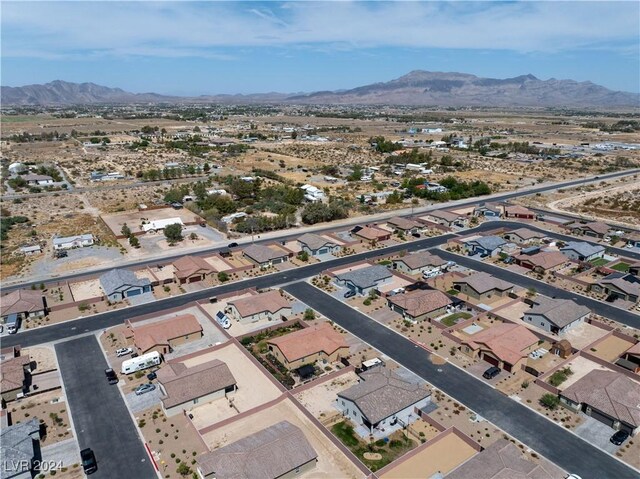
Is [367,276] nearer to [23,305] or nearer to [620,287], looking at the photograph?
[620,287]

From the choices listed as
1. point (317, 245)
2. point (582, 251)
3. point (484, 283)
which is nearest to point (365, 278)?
point (317, 245)

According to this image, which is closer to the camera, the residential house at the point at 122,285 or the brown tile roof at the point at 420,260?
the residential house at the point at 122,285

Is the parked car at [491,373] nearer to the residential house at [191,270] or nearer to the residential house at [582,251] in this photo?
the residential house at [582,251]

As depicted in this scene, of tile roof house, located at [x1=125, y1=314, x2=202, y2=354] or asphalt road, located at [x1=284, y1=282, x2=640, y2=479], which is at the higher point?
tile roof house, located at [x1=125, y1=314, x2=202, y2=354]

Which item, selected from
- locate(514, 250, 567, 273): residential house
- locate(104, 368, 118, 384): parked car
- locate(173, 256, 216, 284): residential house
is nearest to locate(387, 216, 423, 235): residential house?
locate(514, 250, 567, 273): residential house

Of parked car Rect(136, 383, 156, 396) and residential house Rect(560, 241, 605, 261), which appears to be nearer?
parked car Rect(136, 383, 156, 396)

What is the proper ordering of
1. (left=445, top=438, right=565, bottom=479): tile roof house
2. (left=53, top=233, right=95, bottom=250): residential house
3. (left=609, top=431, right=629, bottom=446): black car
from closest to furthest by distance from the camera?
(left=445, top=438, right=565, bottom=479): tile roof house, (left=609, top=431, right=629, bottom=446): black car, (left=53, top=233, right=95, bottom=250): residential house

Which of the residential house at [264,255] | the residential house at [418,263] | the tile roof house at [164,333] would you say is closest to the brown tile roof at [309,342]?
the tile roof house at [164,333]

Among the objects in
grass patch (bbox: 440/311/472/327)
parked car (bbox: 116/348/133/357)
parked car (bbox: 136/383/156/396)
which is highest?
parked car (bbox: 116/348/133/357)

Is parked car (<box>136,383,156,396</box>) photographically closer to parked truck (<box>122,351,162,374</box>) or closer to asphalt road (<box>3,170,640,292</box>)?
parked truck (<box>122,351,162,374</box>)

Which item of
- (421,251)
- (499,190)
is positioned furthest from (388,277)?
(499,190)
